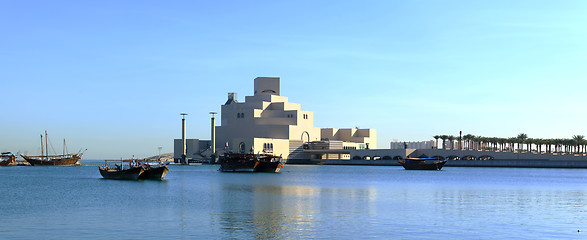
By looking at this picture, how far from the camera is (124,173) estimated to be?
88.1 meters

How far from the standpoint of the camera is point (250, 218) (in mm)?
40188

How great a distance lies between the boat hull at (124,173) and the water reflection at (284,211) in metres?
25.6

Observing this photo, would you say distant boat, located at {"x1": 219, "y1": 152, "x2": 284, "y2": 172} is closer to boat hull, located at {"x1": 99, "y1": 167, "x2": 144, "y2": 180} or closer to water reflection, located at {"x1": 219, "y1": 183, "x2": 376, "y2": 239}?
boat hull, located at {"x1": 99, "y1": 167, "x2": 144, "y2": 180}

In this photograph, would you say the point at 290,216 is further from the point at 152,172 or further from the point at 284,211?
the point at 152,172

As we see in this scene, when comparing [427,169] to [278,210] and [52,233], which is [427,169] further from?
[52,233]

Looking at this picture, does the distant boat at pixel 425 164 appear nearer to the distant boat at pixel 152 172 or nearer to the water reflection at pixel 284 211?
the distant boat at pixel 152 172

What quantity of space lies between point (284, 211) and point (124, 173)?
158 ft

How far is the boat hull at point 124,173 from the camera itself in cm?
8631

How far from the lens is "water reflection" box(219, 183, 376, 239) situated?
34.3 metres

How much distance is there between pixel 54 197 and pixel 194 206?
16843 mm

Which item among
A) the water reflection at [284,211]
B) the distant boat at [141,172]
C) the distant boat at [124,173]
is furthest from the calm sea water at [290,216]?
the distant boat at [141,172]

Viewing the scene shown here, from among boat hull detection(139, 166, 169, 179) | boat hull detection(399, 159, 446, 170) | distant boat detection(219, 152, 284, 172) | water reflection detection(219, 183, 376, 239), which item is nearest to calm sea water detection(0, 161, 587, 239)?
water reflection detection(219, 183, 376, 239)

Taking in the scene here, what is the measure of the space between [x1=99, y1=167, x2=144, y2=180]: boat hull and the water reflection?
1009 inches

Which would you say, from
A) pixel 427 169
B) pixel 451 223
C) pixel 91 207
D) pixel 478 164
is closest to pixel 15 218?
pixel 91 207
